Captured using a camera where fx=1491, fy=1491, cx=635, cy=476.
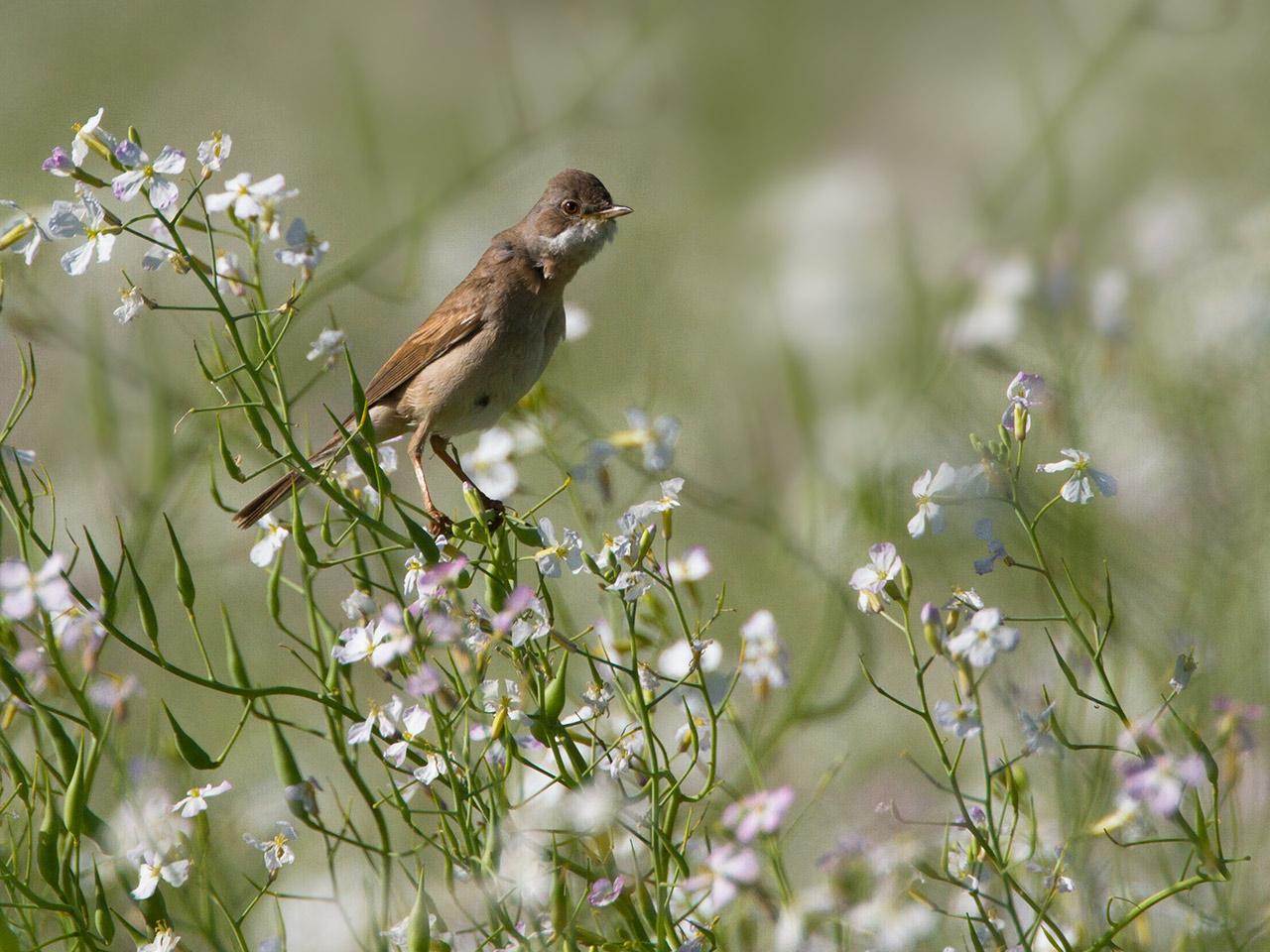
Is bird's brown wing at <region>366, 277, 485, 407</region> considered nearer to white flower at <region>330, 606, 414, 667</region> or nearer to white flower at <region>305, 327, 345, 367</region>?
white flower at <region>305, 327, 345, 367</region>

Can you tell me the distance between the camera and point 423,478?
354 cm

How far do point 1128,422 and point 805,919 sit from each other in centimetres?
294

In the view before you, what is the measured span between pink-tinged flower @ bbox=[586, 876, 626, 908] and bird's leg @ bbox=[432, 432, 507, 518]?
0.70m

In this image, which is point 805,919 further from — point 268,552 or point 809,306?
point 809,306

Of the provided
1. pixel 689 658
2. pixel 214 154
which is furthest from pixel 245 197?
pixel 689 658

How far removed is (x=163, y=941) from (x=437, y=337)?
214 centimetres

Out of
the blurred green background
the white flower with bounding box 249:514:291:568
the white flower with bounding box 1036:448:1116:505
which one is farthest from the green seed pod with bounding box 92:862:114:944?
the white flower with bounding box 1036:448:1116:505

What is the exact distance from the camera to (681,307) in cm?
602

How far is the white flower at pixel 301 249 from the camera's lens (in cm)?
226

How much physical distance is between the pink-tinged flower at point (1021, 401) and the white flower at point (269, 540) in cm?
109

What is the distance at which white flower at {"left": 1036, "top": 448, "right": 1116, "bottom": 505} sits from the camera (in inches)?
80.0

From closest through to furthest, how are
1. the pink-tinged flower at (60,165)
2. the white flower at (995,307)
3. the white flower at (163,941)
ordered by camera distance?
the white flower at (163,941)
the pink-tinged flower at (60,165)
the white flower at (995,307)

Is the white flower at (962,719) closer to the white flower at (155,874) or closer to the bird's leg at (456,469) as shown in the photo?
the bird's leg at (456,469)

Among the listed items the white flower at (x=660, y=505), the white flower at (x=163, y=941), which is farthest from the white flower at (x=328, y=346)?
the white flower at (x=163, y=941)
